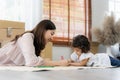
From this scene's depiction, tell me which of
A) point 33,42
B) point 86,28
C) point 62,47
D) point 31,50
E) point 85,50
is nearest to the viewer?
point 31,50

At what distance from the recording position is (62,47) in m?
3.35

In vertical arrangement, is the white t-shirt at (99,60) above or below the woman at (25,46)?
below

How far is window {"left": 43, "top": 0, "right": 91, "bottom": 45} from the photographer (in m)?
3.32

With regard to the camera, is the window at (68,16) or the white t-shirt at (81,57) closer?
the white t-shirt at (81,57)

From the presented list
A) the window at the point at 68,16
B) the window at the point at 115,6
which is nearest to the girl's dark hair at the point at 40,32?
the window at the point at 68,16

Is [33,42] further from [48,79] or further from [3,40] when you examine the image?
[48,79]

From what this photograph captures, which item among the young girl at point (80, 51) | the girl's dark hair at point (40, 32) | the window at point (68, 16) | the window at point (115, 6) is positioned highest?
the window at point (115, 6)

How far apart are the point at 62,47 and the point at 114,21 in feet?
2.32

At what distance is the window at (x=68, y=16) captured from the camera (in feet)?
10.9

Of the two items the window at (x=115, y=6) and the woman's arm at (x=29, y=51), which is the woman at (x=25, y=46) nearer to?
the woman's arm at (x=29, y=51)

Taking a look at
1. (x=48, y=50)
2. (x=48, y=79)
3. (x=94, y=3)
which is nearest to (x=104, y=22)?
(x=94, y=3)

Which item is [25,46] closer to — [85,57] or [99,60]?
[85,57]

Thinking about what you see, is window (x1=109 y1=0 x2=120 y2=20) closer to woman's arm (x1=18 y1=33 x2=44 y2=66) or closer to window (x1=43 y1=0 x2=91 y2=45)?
window (x1=43 y1=0 x2=91 y2=45)

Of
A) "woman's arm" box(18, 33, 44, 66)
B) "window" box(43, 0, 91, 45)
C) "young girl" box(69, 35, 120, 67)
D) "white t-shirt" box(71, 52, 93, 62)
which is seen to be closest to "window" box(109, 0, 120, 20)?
"window" box(43, 0, 91, 45)
